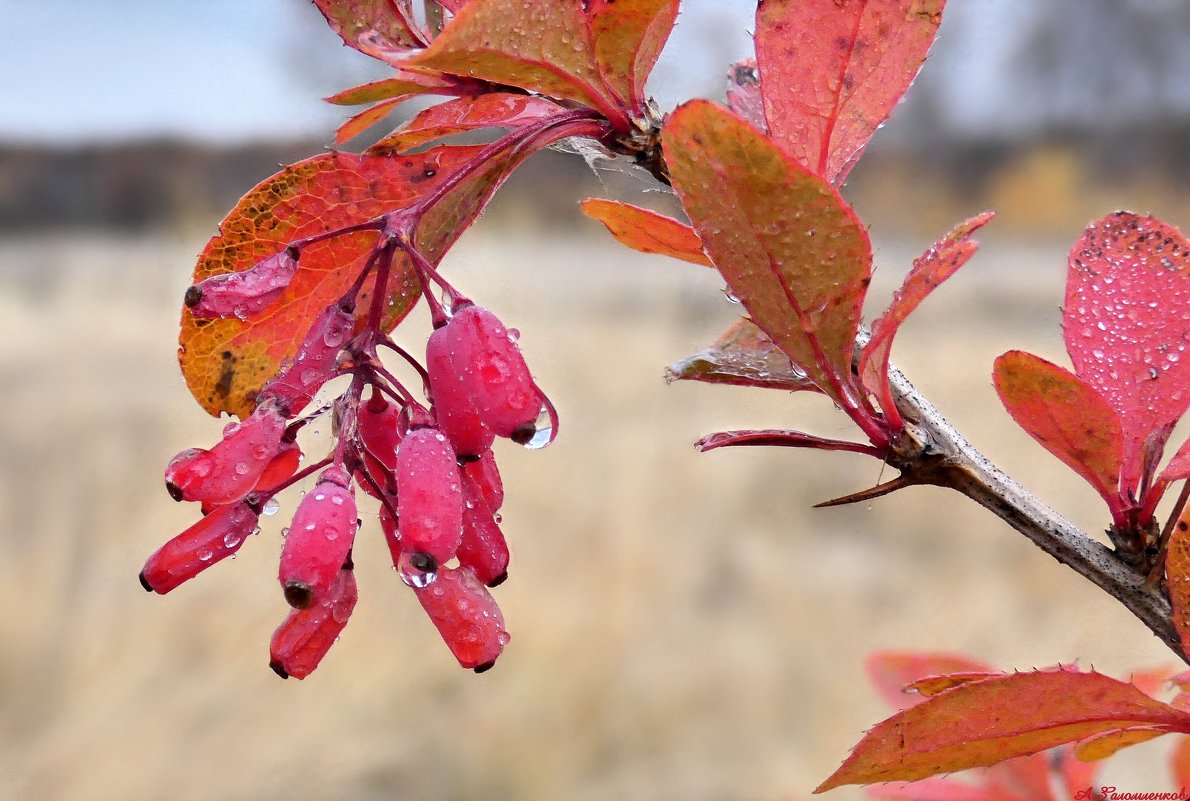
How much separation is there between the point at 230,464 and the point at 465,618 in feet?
0.23

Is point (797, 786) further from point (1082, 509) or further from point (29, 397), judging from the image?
point (29, 397)

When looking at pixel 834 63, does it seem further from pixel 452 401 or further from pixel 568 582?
pixel 568 582

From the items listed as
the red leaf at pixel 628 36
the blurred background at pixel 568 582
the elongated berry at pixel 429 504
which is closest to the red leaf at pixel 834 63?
the red leaf at pixel 628 36

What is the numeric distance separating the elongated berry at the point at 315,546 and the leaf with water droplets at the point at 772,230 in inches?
4.2

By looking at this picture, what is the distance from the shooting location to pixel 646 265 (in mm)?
5949

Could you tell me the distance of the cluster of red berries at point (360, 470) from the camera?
23 centimetres

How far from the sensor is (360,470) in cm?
27

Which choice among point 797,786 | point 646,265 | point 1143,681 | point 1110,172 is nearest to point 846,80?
point 1143,681

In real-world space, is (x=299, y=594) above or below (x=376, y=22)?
below

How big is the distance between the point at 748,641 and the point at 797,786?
713 mm

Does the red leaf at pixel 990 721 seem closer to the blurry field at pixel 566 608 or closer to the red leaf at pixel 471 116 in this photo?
the red leaf at pixel 471 116

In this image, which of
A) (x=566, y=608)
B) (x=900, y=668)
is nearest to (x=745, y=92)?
(x=900, y=668)

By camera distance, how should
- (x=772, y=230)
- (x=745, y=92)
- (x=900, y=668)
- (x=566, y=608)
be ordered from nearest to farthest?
(x=772, y=230) < (x=745, y=92) < (x=900, y=668) < (x=566, y=608)

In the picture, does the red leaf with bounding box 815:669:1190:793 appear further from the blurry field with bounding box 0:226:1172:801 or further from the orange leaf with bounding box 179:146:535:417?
the blurry field with bounding box 0:226:1172:801
